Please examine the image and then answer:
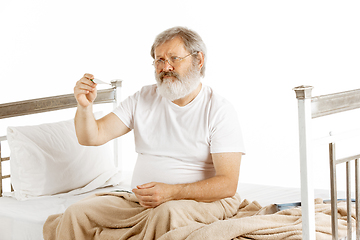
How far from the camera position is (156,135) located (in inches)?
88.3

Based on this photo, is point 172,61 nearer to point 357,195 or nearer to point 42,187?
point 357,195

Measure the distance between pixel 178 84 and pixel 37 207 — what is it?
102cm

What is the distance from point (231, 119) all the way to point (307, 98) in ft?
1.84

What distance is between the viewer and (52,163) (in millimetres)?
2760

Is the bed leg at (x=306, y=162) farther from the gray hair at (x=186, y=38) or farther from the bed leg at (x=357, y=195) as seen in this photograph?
the gray hair at (x=186, y=38)

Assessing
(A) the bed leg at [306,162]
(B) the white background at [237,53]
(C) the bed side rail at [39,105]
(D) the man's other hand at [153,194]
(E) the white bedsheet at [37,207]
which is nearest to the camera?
(A) the bed leg at [306,162]

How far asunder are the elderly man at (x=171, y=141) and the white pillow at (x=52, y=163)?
546mm

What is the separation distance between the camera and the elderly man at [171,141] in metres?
1.99

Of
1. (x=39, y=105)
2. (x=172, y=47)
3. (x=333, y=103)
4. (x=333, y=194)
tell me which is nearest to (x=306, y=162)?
(x=333, y=194)

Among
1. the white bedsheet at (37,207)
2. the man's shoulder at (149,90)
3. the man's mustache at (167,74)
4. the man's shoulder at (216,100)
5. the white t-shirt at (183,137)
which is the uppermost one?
the man's mustache at (167,74)

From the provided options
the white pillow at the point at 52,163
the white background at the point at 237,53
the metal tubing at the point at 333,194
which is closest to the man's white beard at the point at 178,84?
the metal tubing at the point at 333,194

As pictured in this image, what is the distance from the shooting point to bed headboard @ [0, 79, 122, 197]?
9.24 feet

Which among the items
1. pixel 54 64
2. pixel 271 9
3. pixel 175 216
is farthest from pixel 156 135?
pixel 271 9

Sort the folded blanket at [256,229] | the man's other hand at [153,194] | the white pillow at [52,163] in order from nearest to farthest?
the folded blanket at [256,229] < the man's other hand at [153,194] < the white pillow at [52,163]
